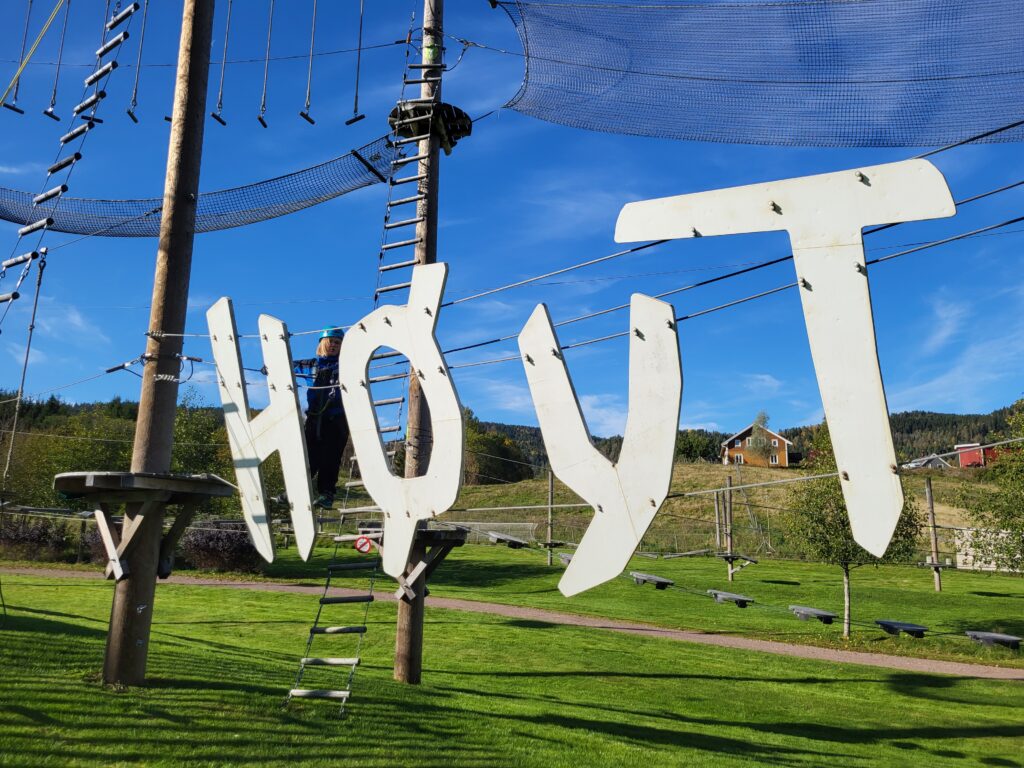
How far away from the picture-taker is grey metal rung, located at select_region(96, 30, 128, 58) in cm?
1001

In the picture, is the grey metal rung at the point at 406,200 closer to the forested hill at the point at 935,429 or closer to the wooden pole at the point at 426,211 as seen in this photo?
the wooden pole at the point at 426,211

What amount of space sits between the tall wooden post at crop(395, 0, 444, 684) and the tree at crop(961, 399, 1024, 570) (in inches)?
716

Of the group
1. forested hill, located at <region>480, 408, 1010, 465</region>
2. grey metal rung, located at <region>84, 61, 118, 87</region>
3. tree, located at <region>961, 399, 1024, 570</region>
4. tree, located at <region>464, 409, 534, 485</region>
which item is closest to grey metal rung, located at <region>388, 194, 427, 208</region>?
grey metal rung, located at <region>84, 61, 118, 87</region>

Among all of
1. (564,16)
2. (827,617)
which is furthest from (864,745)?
(564,16)

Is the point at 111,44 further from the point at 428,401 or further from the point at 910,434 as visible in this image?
the point at 910,434

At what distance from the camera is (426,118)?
1133cm

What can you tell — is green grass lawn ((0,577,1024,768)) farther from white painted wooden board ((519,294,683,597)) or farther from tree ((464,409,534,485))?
tree ((464,409,534,485))

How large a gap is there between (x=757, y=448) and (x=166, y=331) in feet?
356

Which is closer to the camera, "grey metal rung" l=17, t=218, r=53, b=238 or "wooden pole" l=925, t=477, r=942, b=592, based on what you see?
"grey metal rung" l=17, t=218, r=53, b=238

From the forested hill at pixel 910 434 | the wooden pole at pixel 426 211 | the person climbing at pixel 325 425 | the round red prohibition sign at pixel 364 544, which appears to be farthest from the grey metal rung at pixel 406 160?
the forested hill at pixel 910 434

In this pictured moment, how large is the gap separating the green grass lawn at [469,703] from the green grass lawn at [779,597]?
4364 mm

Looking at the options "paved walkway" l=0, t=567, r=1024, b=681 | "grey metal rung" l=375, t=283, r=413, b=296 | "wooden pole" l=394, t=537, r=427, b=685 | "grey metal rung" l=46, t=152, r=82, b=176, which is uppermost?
"grey metal rung" l=46, t=152, r=82, b=176

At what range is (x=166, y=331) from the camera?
29.6 feet

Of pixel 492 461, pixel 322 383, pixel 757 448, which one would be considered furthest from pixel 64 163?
pixel 757 448
